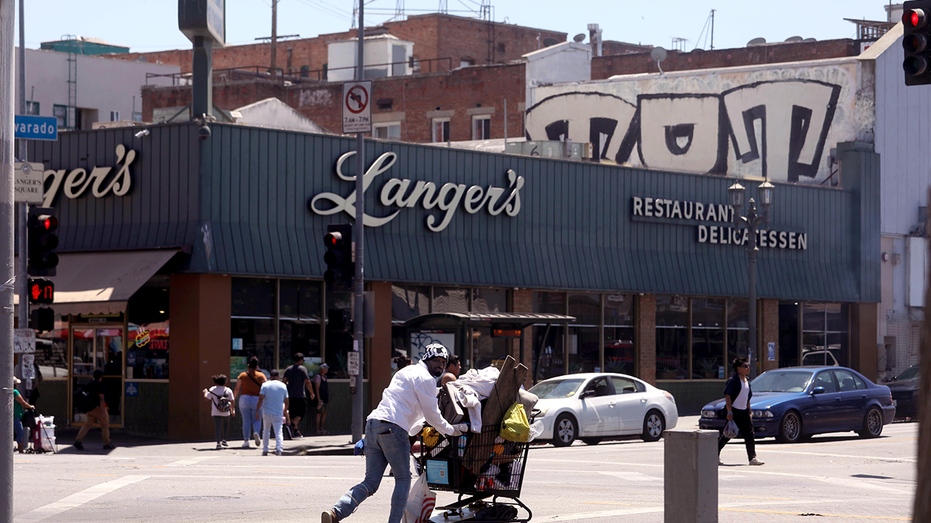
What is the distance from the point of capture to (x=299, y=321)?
26.8m

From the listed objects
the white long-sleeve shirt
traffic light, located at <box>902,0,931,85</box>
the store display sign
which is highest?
traffic light, located at <box>902,0,931,85</box>

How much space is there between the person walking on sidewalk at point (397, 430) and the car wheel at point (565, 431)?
13755 millimetres

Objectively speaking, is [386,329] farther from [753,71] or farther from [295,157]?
[753,71]

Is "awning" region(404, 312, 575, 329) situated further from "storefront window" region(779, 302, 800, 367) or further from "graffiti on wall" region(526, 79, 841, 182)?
"graffiti on wall" region(526, 79, 841, 182)

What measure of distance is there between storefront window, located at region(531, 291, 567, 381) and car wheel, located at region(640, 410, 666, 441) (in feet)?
18.6

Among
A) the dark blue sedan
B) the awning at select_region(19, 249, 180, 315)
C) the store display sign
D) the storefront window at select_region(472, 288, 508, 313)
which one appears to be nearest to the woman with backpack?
the awning at select_region(19, 249, 180, 315)

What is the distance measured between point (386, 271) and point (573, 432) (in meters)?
6.24

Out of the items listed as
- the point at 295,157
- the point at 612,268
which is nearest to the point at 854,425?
the point at 612,268

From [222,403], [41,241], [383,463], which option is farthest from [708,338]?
[383,463]

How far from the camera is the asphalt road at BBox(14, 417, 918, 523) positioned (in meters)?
12.5

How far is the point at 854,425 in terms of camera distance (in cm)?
2495

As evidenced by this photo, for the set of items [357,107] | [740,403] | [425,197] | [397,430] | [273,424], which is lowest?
[273,424]

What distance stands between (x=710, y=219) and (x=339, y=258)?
15.8 m

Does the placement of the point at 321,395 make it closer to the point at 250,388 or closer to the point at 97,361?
the point at 250,388
